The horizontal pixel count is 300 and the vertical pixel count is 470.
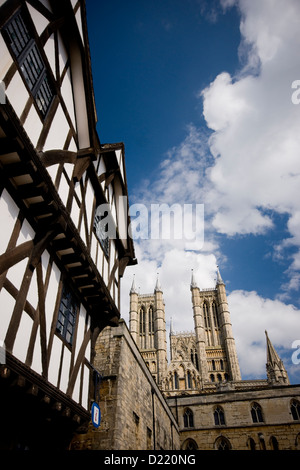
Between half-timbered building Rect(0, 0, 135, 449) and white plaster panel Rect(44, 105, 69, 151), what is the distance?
3 cm

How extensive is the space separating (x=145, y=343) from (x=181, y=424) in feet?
141

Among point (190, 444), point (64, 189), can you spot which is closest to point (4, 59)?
point (64, 189)

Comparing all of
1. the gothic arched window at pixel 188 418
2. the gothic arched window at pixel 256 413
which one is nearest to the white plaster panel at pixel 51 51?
the gothic arched window at pixel 188 418

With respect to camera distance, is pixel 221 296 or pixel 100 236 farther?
pixel 221 296

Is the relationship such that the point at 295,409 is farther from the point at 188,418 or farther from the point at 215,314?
the point at 215,314

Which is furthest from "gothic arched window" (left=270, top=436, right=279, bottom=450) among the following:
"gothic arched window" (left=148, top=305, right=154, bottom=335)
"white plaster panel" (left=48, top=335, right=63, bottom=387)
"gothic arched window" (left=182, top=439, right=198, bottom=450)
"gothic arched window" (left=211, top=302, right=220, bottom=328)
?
"gothic arched window" (left=148, top=305, right=154, bottom=335)

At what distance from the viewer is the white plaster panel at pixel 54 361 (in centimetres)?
598

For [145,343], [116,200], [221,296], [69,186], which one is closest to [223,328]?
[221,296]

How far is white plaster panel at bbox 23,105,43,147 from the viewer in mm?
5523

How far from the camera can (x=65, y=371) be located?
21.7ft

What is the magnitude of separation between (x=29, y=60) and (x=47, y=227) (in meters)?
3.19
